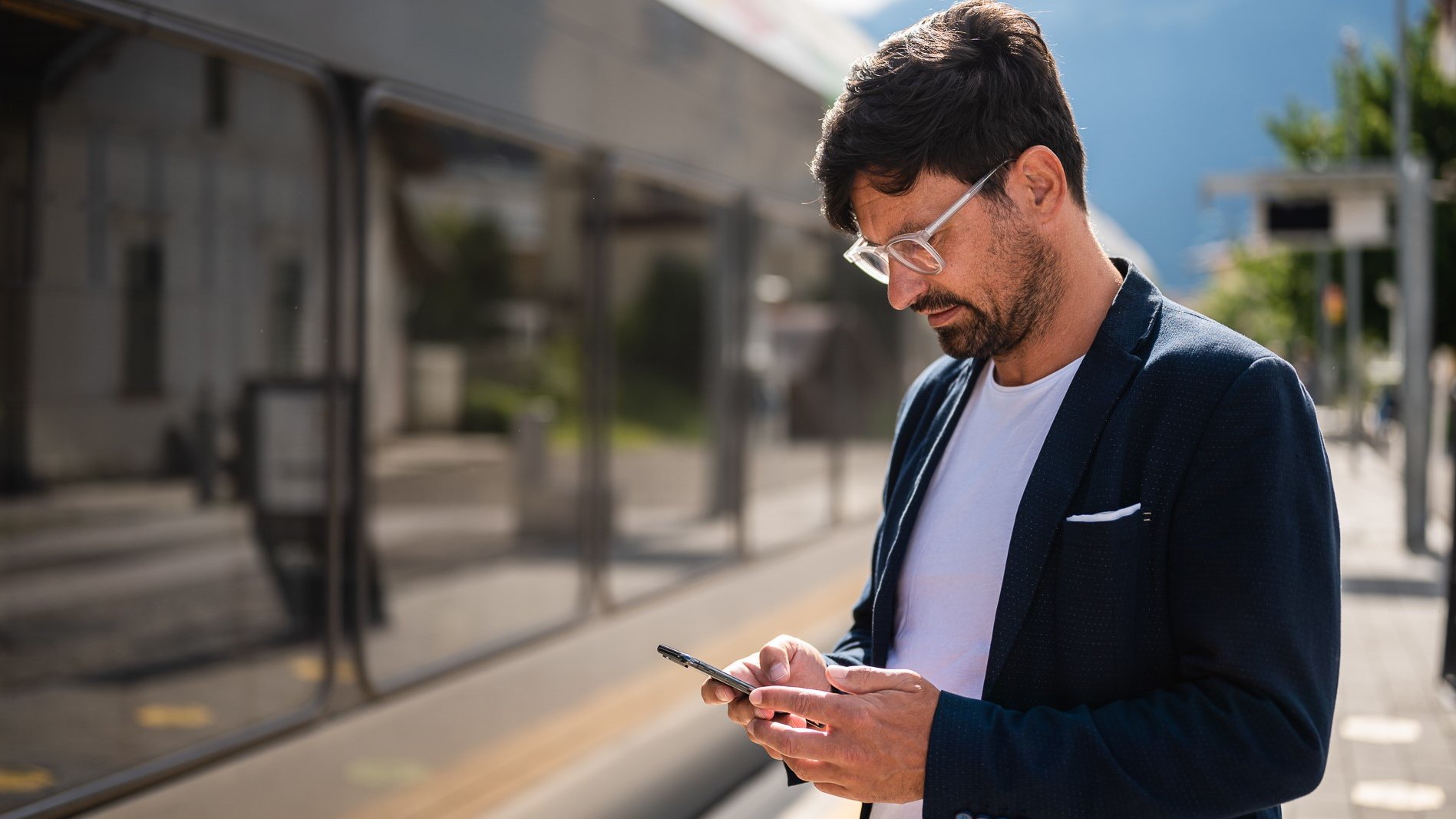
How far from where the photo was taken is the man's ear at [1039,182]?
139 centimetres

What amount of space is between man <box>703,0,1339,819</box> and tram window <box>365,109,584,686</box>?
5.47m

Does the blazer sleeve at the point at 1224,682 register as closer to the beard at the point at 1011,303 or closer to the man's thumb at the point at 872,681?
the man's thumb at the point at 872,681

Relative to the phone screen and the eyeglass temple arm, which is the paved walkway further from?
the phone screen

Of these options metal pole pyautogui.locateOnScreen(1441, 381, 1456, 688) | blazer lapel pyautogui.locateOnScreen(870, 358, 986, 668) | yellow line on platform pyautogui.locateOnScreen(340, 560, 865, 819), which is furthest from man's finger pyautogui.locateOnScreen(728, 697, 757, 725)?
metal pole pyautogui.locateOnScreen(1441, 381, 1456, 688)

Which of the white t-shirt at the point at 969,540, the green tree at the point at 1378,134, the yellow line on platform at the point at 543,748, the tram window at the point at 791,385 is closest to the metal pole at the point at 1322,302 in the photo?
the green tree at the point at 1378,134

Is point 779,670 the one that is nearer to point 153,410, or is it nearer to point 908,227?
point 908,227

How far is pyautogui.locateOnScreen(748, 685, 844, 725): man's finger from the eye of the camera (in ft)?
4.28

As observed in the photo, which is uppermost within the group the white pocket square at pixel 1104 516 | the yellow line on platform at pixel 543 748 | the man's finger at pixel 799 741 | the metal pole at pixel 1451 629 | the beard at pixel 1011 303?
the beard at pixel 1011 303

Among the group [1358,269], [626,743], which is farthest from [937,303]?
[1358,269]

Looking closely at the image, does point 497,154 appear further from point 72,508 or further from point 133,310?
point 72,508

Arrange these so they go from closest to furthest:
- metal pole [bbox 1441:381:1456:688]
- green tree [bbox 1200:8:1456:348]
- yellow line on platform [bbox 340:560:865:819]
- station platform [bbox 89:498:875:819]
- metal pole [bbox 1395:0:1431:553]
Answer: station platform [bbox 89:498:875:819] → yellow line on platform [bbox 340:560:865:819] → metal pole [bbox 1441:381:1456:688] → metal pole [bbox 1395:0:1431:553] → green tree [bbox 1200:8:1456:348]

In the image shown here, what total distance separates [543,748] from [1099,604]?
3081mm

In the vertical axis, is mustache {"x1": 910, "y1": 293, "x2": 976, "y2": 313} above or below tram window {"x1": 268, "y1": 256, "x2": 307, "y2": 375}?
below

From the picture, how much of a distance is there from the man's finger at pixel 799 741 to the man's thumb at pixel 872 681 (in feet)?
0.17
